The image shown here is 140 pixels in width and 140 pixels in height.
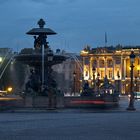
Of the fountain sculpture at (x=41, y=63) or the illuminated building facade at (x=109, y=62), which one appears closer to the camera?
the fountain sculpture at (x=41, y=63)

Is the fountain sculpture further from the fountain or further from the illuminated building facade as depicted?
the illuminated building facade

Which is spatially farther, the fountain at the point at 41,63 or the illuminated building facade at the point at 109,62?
the illuminated building facade at the point at 109,62

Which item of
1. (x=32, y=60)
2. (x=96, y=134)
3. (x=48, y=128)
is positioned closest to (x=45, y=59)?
(x=32, y=60)

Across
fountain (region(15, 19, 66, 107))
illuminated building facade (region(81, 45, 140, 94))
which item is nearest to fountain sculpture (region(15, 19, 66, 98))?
fountain (region(15, 19, 66, 107))

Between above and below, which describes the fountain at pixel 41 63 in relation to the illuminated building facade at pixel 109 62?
below

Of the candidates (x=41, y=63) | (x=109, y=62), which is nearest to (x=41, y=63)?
(x=41, y=63)

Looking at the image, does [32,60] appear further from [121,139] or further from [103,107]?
[121,139]

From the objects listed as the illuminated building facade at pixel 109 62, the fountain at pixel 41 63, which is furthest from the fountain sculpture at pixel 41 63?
the illuminated building facade at pixel 109 62

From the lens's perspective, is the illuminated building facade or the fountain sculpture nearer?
the fountain sculpture

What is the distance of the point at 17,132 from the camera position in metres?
20.4

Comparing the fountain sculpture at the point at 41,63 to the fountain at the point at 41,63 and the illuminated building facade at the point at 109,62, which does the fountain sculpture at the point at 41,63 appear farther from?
the illuminated building facade at the point at 109,62

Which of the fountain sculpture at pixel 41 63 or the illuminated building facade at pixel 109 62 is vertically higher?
the illuminated building facade at pixel 109 62

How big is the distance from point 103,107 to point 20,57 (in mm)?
6417

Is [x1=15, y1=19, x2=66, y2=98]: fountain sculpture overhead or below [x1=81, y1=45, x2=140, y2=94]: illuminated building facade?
below
